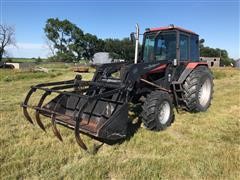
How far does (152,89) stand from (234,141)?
194 cm

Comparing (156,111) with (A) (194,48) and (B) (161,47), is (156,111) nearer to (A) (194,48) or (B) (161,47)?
(B) (161,47)

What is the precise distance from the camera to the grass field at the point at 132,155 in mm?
3410

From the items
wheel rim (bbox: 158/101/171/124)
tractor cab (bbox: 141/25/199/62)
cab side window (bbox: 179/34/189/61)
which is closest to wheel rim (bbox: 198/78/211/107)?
tractor cab (bbox: 141/25/199/62)

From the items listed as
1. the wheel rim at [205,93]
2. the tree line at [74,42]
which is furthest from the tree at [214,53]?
the wheel rim at [205,93]

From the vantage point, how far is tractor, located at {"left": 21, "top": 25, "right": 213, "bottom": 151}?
4285 millimetres

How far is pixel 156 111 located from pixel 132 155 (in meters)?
1.18

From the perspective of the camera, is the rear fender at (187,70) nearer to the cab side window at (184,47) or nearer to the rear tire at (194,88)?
the rear tire at (194,88)

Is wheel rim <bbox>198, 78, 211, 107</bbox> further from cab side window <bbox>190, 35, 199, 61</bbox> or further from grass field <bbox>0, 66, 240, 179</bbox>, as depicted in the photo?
grass field <bbox>0, 66, 240, 179</bbox>

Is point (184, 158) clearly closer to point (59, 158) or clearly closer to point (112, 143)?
point (112, 143)

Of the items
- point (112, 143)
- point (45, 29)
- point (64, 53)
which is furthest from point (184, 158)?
point (45, 29)

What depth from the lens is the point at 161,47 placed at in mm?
6434

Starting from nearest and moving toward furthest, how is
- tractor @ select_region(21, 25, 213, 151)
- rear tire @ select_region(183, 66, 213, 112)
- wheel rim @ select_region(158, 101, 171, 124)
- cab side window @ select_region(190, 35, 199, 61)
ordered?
tractor @ select_region(21, 25, 213, 151) → wheel rim @ select_region(158, 101, 171, 124) → rear tire @ select_region(183, 66, 213, 112) → cab side window @ select_region(190, 35, 199, 61)

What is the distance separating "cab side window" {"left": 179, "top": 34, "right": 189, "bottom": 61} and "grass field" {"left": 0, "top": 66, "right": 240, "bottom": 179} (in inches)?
70.9

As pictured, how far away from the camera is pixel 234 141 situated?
4645 mm
